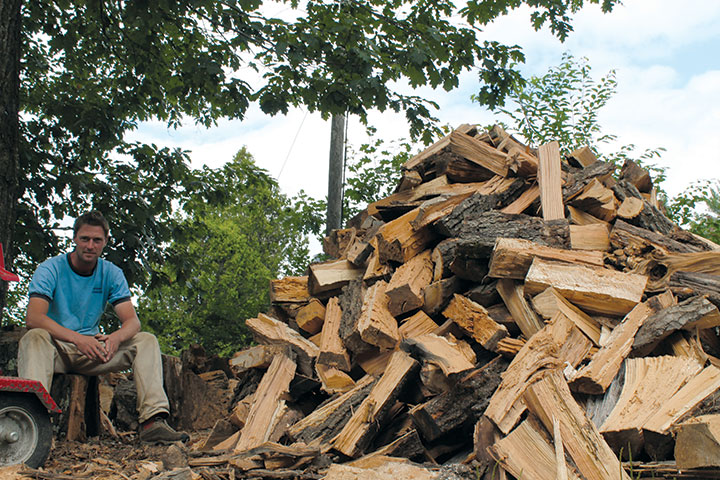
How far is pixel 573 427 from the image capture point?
2.46 meters

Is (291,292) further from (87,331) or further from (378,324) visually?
(87,331)

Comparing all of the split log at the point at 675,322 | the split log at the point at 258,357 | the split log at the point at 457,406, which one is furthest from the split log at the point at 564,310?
the split log at the point at 258,357

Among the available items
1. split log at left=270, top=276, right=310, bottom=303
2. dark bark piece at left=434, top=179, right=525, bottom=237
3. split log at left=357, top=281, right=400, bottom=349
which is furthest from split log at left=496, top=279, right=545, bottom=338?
split log at left=270, top=276, right=310, bottom=303

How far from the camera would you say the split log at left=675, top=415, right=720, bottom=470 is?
2.14 meters

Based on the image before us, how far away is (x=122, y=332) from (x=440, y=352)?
222 cm

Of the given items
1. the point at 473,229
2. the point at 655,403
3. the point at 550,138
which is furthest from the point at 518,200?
the point at 550,138

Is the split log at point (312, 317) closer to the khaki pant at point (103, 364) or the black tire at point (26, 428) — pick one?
the khaki pant at point (103, 364)

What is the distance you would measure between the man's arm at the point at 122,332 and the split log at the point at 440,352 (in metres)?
1.94

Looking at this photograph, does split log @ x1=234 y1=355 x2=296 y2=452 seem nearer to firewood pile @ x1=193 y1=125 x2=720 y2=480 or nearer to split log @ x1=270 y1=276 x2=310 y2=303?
firewood pile @ x1=193 y1=125 x2=720 y2=480

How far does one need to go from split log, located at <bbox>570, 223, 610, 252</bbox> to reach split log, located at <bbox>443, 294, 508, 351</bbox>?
86cm

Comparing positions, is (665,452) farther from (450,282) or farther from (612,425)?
(450,282)

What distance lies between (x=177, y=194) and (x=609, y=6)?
218 inches

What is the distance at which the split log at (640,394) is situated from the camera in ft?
8.20

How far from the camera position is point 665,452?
2484mm
